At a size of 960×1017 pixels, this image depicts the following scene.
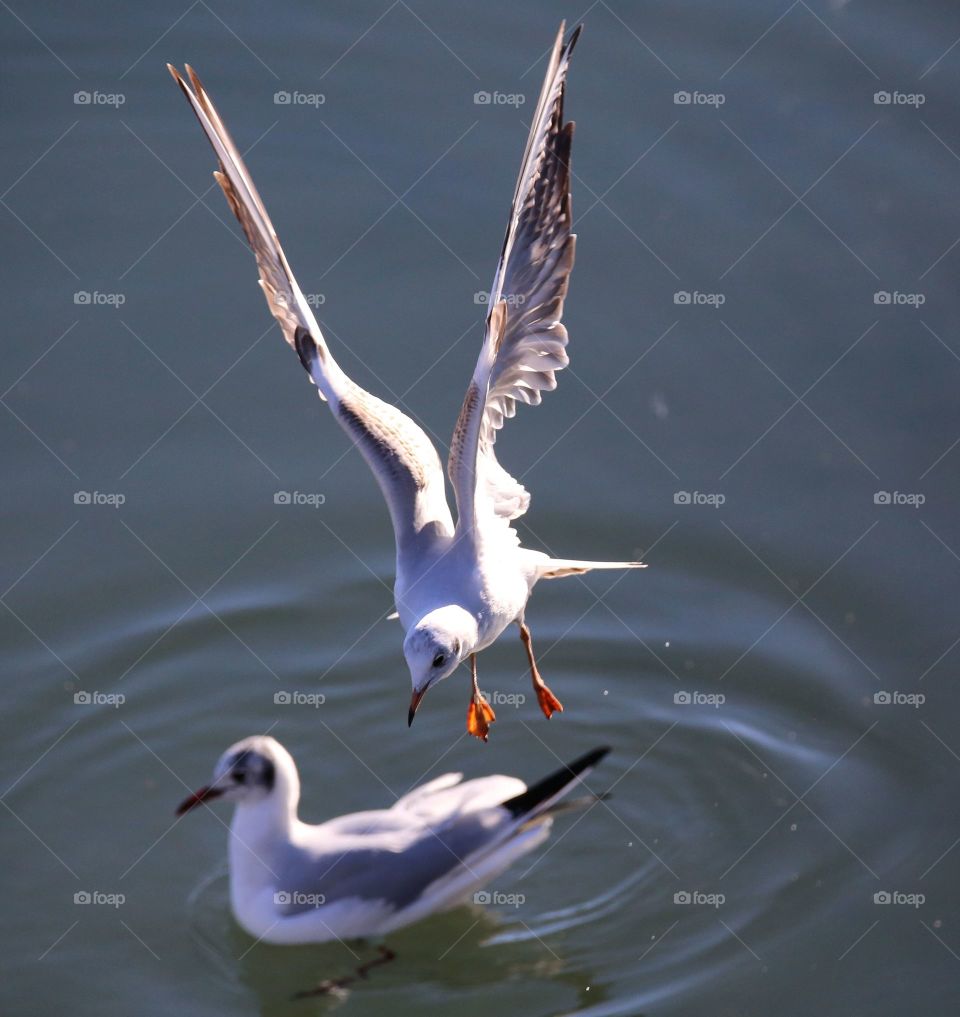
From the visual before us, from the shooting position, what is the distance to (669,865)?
6.78 meters

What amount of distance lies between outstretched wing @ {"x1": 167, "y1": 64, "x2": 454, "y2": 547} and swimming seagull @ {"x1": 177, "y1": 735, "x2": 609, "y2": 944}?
3.76 feet

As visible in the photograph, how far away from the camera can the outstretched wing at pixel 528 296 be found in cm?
654

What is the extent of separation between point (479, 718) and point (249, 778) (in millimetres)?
1195

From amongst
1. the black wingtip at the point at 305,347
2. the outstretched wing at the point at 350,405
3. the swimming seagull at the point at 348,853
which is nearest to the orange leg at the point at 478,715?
the swimming seagull at the point at 348,853

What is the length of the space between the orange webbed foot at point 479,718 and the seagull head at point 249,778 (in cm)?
100

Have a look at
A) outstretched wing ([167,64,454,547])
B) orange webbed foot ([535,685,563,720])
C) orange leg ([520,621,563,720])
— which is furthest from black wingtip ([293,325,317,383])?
orange webbed foot ([535,685,563,720])

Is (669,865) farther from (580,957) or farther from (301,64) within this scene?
(301,64)

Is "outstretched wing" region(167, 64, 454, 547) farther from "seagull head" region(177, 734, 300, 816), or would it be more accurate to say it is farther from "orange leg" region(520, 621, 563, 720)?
"seagull head" region(177, 734, 300, 816)

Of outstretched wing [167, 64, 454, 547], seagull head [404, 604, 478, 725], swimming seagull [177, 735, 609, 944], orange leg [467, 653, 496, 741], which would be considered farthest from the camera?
orange leg [467, 653, 496, 741]

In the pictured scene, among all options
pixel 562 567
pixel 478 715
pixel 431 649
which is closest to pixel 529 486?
pixel 562 567

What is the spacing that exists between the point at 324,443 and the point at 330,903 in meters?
3.17

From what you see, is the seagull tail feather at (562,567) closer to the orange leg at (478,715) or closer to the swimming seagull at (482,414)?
the swimming seagull at (482,414)

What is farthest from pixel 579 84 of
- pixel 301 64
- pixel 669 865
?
pixel 669 865

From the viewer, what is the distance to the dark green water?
659 centimetres
